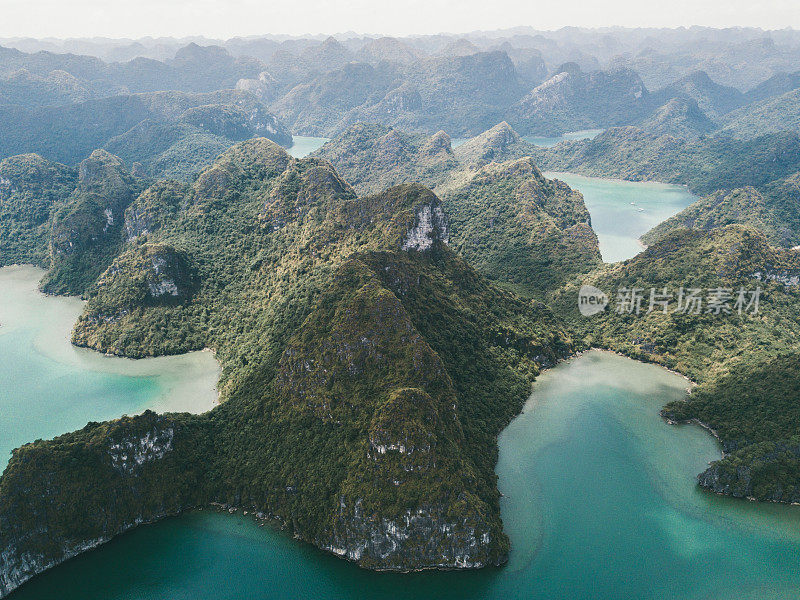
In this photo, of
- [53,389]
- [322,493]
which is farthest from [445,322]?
[53,389]

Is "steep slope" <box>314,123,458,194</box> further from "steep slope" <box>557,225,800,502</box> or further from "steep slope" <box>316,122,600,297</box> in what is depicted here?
"steep slope" <box>557,225,800,502</box>

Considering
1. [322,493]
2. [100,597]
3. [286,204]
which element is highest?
[286,204]

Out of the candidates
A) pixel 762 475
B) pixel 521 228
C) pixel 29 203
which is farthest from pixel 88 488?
pixel 29 203

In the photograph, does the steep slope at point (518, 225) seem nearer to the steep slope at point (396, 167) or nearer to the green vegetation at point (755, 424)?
the steep slope at point (396, 167)

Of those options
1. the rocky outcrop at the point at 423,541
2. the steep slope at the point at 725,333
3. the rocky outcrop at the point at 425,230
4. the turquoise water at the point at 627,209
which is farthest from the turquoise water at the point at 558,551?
the turquoise water at the point at 627,209

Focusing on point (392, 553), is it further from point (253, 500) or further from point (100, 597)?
point (100, 597)
